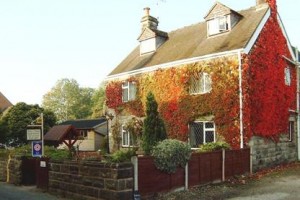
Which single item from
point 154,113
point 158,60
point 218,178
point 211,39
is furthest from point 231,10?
point 218,178

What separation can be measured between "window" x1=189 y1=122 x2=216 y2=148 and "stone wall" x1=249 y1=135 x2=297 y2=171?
8.05 ft

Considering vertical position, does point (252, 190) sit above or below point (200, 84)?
below

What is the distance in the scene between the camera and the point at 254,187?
52.4 feet

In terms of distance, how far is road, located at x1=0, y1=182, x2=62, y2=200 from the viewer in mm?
13922

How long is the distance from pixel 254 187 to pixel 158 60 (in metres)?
12.7

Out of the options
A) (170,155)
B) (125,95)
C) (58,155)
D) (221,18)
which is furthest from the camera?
(125,95)

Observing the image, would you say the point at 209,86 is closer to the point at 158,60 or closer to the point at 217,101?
the point at 217,101

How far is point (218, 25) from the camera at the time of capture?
79.4ft

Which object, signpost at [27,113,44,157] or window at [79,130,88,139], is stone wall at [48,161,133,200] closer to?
signpost at [27,113,44,157]

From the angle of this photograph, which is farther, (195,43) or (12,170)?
(195,43)

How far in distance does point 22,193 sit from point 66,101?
75.0 metres

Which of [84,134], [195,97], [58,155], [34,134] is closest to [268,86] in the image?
[195,97]

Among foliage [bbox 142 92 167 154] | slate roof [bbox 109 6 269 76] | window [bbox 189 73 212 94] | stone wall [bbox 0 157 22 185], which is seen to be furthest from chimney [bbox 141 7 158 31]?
stone wall [bbox 0 157 22 185]

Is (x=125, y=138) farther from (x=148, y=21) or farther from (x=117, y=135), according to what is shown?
(x=148, y=21)
